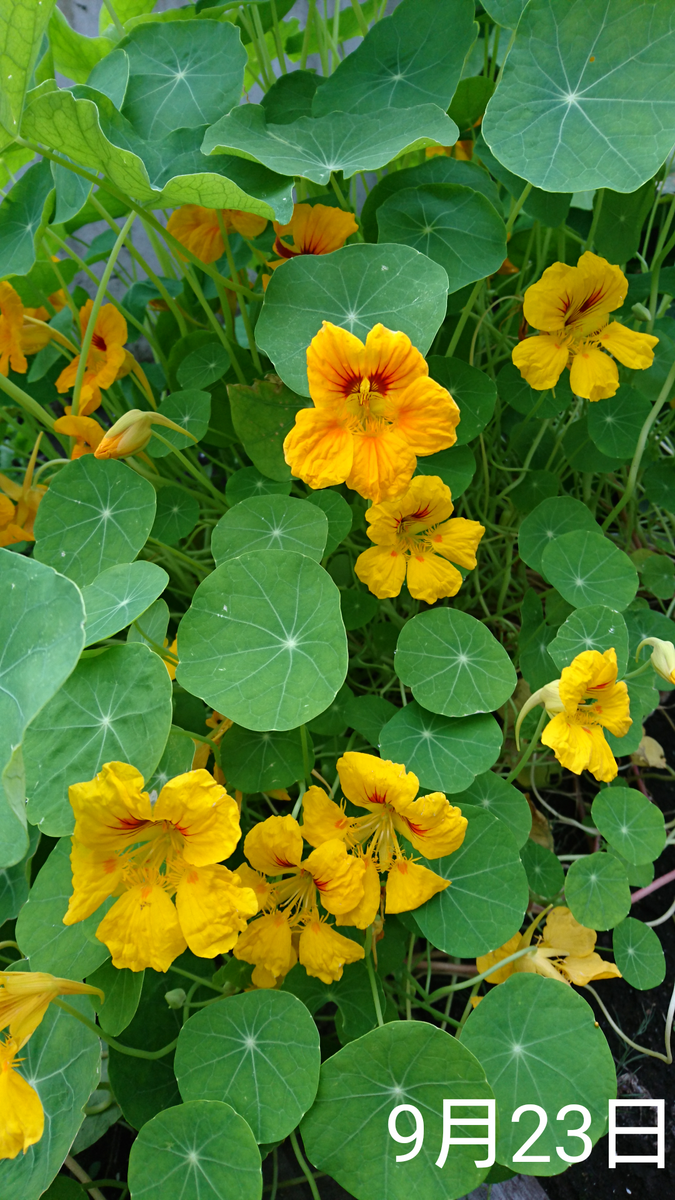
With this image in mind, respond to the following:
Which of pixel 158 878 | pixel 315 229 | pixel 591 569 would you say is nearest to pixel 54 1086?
pixel 158 878

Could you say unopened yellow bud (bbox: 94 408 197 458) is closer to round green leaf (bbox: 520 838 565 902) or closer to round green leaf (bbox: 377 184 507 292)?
round green leaf (bbox: 377 184 507 292)

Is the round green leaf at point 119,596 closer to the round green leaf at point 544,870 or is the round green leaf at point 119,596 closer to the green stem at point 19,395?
the green stem at point 19,395

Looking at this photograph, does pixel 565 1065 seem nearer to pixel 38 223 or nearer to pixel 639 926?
pixel 639 926

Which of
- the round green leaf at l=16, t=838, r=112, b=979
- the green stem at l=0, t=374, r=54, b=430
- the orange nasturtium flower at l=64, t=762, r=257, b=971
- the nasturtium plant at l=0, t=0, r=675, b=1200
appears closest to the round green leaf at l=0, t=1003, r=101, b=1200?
the nasturtium plant at l=0, t=0, r=675, b=1200

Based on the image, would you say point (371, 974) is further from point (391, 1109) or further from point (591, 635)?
point (591, 635)

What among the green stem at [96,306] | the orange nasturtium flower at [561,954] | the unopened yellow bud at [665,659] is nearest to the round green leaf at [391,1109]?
the orange nasturtium flower at [561,954]

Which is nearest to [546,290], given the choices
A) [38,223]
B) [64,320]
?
[38,223]
